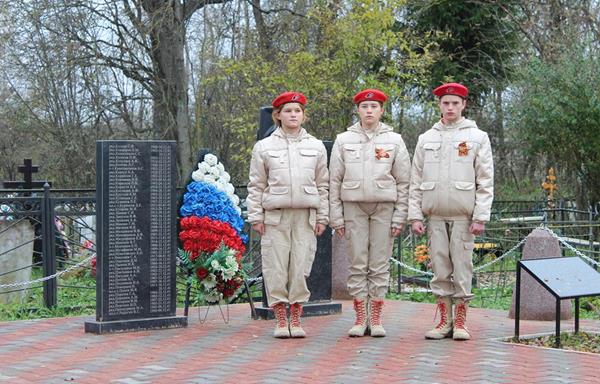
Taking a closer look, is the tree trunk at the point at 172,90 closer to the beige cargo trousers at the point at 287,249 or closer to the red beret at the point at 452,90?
the beige cargo trousers at the point at 287,249

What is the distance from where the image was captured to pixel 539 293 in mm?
10602

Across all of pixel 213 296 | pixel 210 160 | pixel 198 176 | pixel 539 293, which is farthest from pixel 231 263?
pixel 539 293

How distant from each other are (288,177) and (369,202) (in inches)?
27.6

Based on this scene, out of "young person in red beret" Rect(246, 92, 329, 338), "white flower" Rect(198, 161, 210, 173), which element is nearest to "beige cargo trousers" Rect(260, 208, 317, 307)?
"young person in red beret" Rect(246, 92, 329, 338)

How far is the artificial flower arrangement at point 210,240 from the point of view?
10.2 m

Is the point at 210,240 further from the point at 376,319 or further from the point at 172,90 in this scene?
the point at 172,90

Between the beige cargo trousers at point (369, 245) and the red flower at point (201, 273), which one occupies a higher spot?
the beige cargo trousers at point (369, 245)

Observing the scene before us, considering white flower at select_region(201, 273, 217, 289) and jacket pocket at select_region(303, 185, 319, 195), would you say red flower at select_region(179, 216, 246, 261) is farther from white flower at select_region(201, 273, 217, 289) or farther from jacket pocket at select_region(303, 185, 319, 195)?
jacket pocket at select_region(303, 185, 319, 195)

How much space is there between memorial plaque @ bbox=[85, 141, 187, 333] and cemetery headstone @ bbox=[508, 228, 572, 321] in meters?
3.28

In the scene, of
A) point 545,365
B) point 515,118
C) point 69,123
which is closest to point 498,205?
point 515,118

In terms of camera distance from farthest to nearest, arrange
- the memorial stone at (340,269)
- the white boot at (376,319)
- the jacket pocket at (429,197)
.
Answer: the memorial stone at (340,269)
the white boot at (376,319)
the jacket pocket at (429,197)

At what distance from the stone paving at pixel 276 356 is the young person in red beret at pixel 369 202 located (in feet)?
1.34

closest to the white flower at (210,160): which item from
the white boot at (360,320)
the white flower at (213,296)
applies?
the white flower at (213,296)

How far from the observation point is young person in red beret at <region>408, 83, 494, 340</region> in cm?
896
